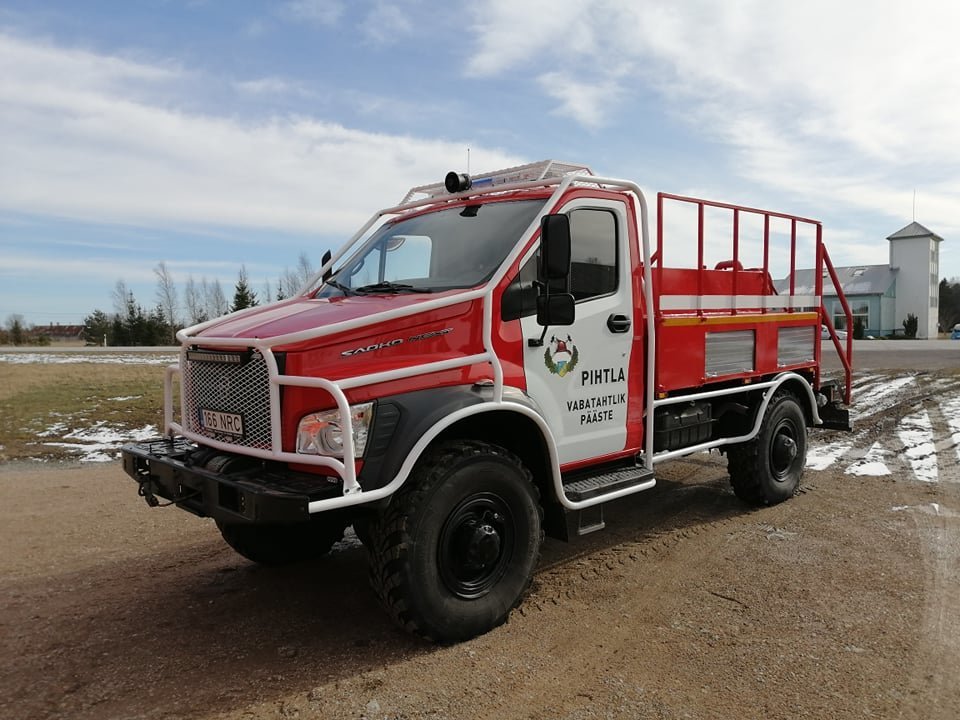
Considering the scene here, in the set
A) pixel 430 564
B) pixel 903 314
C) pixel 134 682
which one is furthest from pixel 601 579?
pixel 903 314

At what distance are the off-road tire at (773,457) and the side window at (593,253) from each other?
257 centimetres

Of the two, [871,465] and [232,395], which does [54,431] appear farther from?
[871,465]

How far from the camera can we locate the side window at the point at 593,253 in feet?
15.4

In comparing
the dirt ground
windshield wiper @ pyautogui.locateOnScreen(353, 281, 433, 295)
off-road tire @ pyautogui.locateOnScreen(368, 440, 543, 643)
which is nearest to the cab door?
off-road tire @ pyautogui.locateOnScreen(368, 440, 543, 643)

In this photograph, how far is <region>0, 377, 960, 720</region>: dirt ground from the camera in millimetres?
3352

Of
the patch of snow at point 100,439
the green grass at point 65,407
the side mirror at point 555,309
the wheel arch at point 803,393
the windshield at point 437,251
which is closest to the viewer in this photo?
the side mirror at point 555,309

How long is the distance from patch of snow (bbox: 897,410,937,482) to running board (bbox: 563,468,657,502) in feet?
13.9

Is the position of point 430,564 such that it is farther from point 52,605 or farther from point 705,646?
point 52,605

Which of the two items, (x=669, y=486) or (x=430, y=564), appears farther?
(x=669, y=486)

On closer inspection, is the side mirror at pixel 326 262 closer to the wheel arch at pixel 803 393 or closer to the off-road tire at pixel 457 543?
the off-road tire at pixel 457 543

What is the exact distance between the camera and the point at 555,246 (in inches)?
160

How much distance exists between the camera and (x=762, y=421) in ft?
21.4

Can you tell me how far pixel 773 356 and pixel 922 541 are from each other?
198 cm

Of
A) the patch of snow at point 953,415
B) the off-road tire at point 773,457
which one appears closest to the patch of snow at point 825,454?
the patch of snow at point 953,415
